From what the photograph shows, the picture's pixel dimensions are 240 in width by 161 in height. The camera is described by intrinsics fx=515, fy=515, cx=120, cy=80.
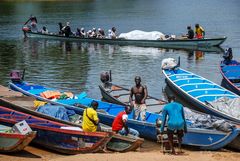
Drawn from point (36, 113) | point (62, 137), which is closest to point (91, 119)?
point (62, 137)

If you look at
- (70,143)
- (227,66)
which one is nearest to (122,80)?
(227,66)

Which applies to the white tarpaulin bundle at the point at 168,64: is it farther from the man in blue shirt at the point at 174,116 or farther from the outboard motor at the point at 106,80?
the man in blue shirt at the point at 174,116

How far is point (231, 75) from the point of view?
2680cm

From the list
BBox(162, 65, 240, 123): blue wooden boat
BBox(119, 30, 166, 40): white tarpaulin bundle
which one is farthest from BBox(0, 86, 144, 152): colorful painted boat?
BBox(119, 30, 166, 40): white tarpaulin bundle

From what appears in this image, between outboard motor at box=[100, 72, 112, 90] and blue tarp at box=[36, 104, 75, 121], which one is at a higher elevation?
outboard motor at box=[100, 72, 112, 90]

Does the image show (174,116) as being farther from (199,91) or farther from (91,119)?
(199,91)

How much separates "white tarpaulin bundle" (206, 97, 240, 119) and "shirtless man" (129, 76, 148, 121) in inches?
124

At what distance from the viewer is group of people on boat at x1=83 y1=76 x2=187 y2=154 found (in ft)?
47.9

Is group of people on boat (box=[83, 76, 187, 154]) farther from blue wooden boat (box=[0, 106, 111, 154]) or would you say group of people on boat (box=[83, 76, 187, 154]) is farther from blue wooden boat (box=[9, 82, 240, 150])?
blue wooden boat (box=[9, 82, 240, 150])

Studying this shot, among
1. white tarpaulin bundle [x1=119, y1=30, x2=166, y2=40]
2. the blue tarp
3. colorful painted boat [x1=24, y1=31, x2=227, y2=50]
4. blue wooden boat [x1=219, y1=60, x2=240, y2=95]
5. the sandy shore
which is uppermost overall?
white tarpaulin bundle [x1=119, y1=30, x2=166, y2=40]

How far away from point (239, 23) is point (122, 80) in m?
37.6

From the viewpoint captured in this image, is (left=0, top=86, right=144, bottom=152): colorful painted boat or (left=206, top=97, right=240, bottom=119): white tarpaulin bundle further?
(left=206, top=97, right=240, bottom=119): white tarpaulin bundle

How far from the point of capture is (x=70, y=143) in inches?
647

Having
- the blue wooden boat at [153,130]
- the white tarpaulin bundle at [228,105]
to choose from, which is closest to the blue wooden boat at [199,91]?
the white tarpaulin bundle at [228,105]
